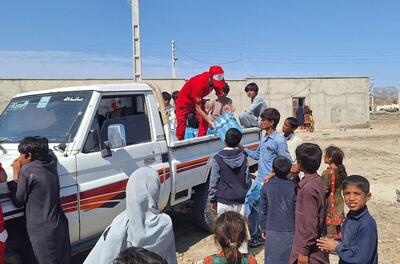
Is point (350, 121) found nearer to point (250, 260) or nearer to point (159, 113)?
point (159, 113)

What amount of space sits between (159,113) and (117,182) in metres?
1.21

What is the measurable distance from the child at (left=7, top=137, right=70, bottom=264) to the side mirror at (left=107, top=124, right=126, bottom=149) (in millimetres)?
758

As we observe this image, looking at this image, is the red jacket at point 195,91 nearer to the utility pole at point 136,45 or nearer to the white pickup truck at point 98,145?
the white pickup truck at point 98,145

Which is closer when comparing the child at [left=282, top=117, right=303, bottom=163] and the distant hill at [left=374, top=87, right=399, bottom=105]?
the child at [left=282, top=117, right=303, bottom=163]

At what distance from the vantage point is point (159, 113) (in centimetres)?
532

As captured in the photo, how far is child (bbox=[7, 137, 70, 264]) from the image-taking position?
3.48m

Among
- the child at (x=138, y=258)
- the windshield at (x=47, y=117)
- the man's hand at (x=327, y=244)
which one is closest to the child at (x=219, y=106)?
the windshield at (x=47, y=117)

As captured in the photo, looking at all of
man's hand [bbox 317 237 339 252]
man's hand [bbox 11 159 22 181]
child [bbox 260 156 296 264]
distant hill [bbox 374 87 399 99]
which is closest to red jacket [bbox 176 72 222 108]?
child [bbox 260 156 296 264]

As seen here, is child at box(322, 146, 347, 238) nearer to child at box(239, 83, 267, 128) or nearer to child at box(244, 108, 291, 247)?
child at box(244, 108, 291, 247)

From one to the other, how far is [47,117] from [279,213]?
2525 mm

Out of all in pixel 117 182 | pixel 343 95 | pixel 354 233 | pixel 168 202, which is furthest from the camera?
pixel 343 95

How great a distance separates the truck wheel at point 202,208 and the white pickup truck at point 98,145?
0.31 m

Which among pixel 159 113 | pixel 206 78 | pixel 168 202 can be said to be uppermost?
pixel 206 78

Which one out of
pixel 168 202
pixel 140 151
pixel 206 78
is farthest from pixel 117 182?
pixel 206 78
